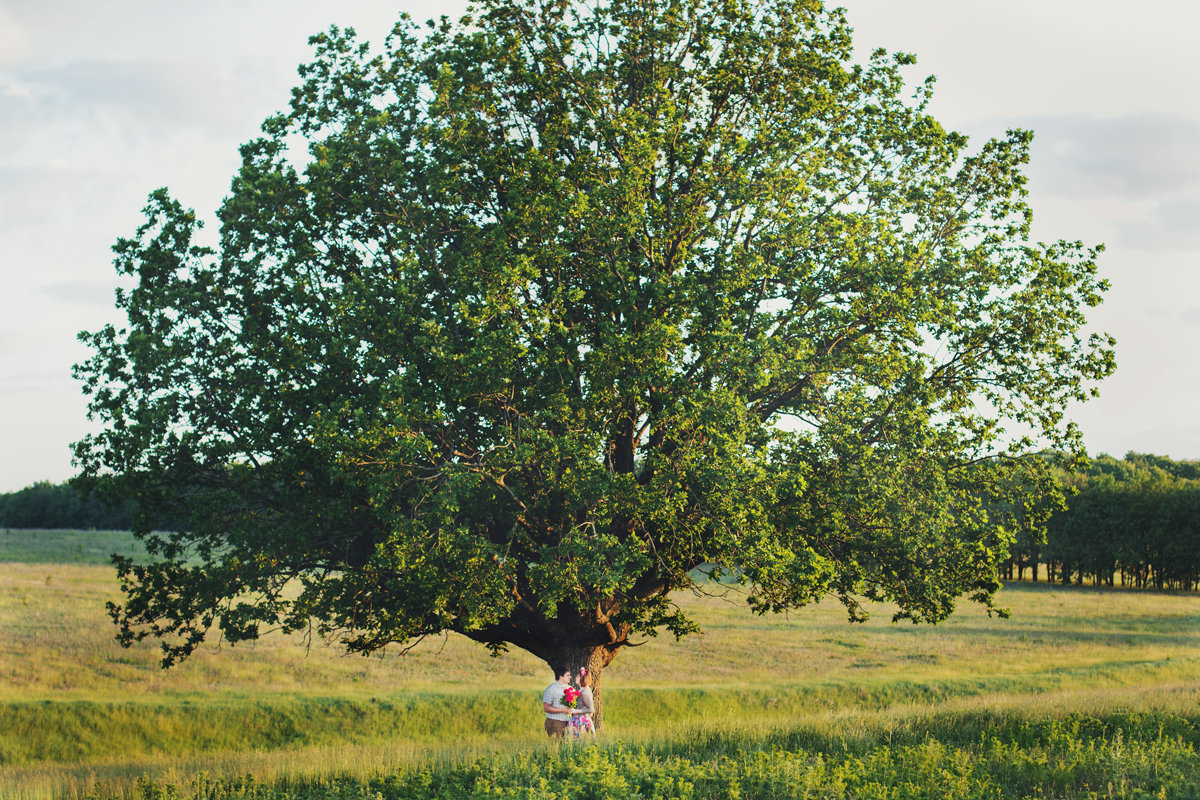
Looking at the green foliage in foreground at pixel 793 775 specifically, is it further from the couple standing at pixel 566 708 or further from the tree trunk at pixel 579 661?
the tree trunk at pixel 579 661

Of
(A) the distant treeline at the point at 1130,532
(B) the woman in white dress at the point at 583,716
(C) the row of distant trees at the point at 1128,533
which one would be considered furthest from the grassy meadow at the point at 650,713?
(A) the distant treeline at the point at 1130,532

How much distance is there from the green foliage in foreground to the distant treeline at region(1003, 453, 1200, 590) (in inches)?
3874

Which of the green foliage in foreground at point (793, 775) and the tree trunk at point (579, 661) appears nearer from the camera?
the green foliage in foreground at point (793, 775)

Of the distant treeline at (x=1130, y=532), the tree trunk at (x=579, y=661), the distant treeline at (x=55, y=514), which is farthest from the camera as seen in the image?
the distant treeline at (x=55, y=514)

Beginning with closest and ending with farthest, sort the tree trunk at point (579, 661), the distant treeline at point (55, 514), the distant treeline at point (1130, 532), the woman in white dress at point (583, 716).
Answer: the woman in white dress at point (583, 716)
the tree trunk at point (579, 661)
the distant treeline at point (1130, 532)
the distant treeline at point (55, 514)

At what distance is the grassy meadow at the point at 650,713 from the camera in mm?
13258

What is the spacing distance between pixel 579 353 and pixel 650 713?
19.6 meters

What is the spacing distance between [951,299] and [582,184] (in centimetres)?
872

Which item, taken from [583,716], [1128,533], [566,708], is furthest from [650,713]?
[1128,533]

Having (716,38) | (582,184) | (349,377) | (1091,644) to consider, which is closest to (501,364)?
(349,377)

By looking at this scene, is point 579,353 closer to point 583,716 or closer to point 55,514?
point 583,716

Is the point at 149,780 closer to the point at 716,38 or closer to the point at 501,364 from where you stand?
the point at 501,364

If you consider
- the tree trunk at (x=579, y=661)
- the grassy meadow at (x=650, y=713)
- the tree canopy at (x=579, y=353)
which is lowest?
the grassy meadow at (x=650, y=713)

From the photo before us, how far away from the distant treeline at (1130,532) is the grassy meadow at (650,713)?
1500 inches
